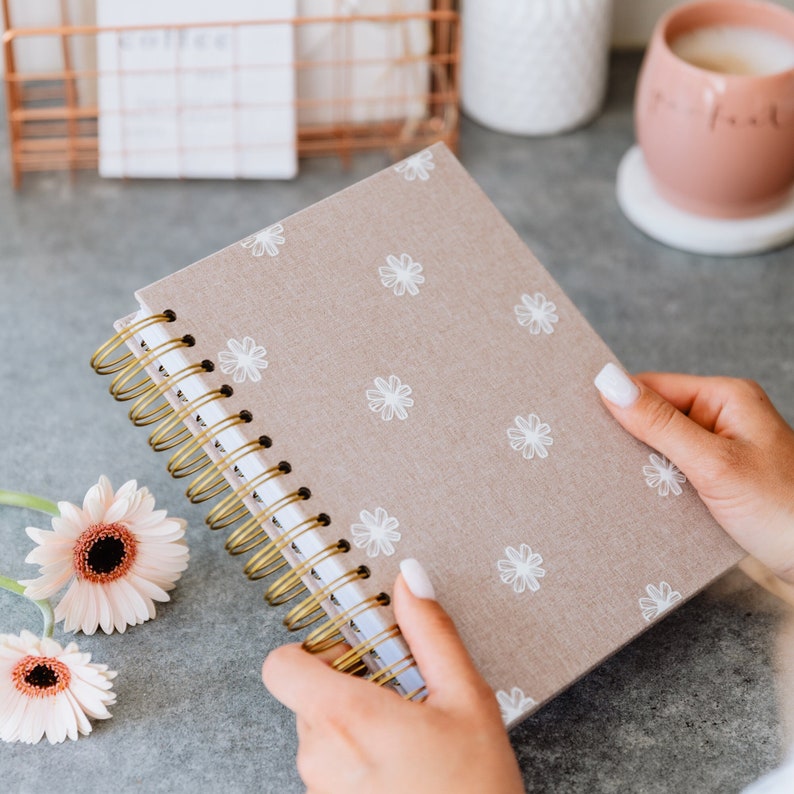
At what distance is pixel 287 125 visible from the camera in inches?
41.2

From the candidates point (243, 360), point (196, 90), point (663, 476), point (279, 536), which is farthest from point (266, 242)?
point (196, 90)

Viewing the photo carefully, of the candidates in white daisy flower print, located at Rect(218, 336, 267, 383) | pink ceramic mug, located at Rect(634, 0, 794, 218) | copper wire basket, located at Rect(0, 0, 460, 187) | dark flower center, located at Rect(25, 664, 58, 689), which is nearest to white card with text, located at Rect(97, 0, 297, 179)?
copper wire basket, located at Rect(0, 0, 460, 187)

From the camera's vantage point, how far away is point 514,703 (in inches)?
23.3

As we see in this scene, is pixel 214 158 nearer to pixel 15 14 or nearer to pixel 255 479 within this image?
pixel 15 14

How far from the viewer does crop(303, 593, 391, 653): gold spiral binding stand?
59 cm

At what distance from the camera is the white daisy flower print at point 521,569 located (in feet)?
2.03

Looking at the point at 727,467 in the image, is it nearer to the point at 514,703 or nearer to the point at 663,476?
the point at 663,476

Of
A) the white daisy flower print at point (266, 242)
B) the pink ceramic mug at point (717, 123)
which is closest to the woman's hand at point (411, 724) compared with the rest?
the white daisy flower print at point (266, 242)

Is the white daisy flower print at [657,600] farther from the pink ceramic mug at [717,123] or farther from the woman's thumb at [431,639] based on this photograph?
the pink ceramic mug at [717,123]

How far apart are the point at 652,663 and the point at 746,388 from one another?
0.65ft

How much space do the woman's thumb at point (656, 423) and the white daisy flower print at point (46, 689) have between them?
1.15 ft

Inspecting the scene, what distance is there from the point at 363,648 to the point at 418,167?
1.04 feet

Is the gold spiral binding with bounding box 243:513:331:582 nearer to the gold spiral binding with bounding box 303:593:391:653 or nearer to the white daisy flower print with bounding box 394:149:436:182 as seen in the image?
the gold spiral binding with bounding box 303:593:391:653

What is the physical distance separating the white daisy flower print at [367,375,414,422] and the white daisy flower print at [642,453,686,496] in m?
0.16
